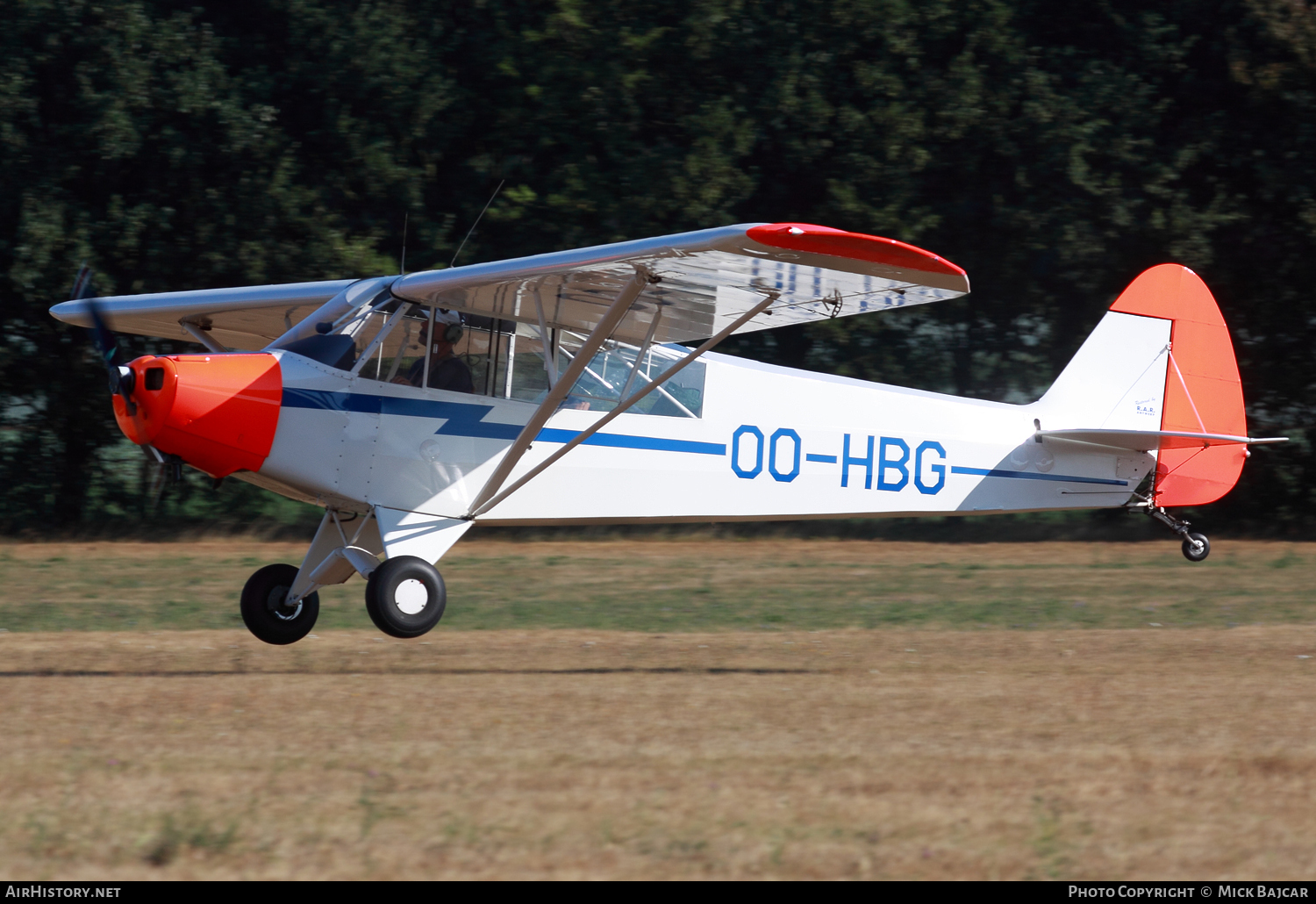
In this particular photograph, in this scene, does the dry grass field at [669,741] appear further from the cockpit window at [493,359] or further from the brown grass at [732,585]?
the cockpit window at [493,359]

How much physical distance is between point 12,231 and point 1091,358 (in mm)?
13986

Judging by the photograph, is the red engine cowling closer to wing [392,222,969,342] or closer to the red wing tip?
wing [392,222,969,342]

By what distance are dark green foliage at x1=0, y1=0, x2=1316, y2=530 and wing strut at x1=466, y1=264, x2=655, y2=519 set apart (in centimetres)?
949

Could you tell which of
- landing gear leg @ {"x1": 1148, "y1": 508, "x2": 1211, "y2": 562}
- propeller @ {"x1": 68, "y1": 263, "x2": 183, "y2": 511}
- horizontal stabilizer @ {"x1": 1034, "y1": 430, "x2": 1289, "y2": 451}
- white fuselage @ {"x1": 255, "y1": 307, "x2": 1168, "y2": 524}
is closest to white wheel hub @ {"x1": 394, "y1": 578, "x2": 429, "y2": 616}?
white fuselage @ {"x1": 255, "y1": 307, "x2": 1168, "y2": 524}

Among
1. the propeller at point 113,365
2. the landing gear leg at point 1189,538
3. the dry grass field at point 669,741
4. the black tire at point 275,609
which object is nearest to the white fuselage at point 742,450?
the landing gear leg at point 1189,538

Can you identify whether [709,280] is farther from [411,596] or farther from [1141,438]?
[1141,438]

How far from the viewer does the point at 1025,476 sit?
10141mm

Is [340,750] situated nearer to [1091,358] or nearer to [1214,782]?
[1214,782]

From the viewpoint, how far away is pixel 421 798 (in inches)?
197

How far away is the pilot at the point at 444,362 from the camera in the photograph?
→ 841 cm

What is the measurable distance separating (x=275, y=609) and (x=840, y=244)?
4.57 m

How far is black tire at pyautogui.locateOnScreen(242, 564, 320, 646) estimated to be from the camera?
8602 millimetres

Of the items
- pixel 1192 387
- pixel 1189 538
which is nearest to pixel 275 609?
pixel 1189 538

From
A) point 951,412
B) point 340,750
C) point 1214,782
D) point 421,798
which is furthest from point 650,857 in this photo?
point 951,412
